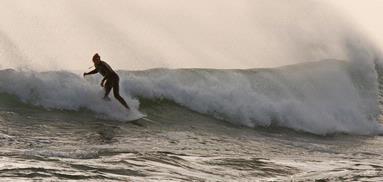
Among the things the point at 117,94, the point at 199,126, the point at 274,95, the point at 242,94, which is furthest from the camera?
the point at 274,95

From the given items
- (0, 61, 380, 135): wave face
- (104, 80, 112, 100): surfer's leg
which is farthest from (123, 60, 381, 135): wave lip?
(104, 80, 112, 100): surfer's leg

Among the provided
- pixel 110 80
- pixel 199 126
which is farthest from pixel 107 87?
pixel 199 126

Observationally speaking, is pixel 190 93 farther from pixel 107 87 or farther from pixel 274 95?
pixel 107 87

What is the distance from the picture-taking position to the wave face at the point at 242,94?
1434 cm

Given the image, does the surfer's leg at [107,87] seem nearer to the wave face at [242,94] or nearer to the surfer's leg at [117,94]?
the surfer's leg at [117,94]

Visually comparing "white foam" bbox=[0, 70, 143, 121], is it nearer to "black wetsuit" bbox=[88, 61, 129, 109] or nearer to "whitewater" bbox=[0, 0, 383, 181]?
"whitewater" bbox=[0, 0, 383, 181]

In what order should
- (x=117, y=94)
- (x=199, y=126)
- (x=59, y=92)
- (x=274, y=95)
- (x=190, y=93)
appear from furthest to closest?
1. (x=274, y=95)
2. (x=190, y=93)
3. (x=199, y=126)
4. (x=59, y=92)
5. (x=117, y=94)

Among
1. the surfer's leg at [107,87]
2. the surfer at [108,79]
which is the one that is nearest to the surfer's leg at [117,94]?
the surfer at [108,79]

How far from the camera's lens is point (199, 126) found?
1474 centimetres

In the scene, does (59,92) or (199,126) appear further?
(199,126)

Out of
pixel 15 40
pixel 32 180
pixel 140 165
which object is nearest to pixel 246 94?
pixel 15 40

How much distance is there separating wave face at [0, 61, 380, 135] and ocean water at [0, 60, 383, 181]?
0.03 metres

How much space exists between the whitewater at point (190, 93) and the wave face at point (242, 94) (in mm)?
36

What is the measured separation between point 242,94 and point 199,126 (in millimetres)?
2614
